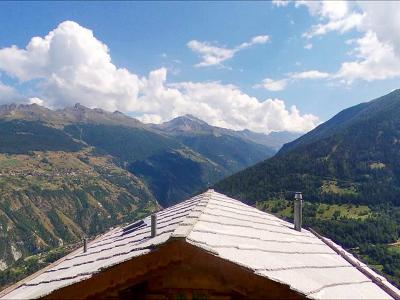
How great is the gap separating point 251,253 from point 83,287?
2.43m

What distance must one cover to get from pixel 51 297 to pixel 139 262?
4.13ft

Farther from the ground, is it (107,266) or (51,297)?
(107,266)

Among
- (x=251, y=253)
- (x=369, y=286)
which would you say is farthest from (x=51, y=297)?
(x=369, y=286)

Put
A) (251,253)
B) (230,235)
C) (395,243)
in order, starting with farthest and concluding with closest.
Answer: (395,243) < (230,235) < (251,253)

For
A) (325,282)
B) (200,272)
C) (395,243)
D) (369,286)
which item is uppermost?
(200,272)

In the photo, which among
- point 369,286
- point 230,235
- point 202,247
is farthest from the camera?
point 369,286

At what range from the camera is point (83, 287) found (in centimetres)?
571

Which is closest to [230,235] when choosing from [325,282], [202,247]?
[325,282]

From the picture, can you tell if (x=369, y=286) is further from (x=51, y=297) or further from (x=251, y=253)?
(x=51, y=297)

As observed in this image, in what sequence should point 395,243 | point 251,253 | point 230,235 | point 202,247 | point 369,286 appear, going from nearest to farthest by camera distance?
point 202,247, point 251,253, point 230,235, point 369,286, point 395,243

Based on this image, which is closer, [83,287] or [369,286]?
[83,287]

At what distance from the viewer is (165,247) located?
5625mm

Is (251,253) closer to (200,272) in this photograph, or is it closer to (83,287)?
(200,272)

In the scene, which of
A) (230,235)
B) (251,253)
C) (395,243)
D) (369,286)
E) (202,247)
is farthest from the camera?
(395,243)
